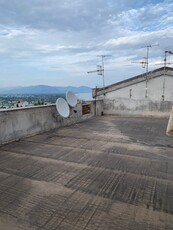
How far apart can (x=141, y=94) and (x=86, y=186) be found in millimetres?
11263

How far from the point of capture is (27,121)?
25.2 feet

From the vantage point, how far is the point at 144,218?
8.86ft

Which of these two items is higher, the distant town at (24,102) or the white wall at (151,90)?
the white wall at (151,90)

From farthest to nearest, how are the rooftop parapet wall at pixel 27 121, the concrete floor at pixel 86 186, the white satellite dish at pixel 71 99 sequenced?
1. the white satellite dish at pixel 71 99
2. the rooftop parapet wall at pixel 27 121
3. the concrete floor at pixel 86 186

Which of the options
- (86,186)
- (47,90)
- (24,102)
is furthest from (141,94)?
(47,90)

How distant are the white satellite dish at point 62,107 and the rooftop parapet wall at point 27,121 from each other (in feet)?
0.96

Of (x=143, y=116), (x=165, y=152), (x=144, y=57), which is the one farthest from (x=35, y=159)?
(x=144, y=57)

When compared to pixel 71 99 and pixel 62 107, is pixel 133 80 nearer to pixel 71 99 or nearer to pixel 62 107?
pixel 71 99

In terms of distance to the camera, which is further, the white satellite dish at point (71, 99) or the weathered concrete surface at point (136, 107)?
the weathered concrete surface at point (136, 107)

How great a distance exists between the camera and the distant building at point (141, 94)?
510 inches

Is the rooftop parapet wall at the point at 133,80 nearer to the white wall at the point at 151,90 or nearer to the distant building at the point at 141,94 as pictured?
the distant building at the point at 141,94

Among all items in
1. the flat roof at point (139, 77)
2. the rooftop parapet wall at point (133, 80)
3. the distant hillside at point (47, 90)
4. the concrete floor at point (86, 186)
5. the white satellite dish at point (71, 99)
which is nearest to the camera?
the concrete floor at point (86, 186)

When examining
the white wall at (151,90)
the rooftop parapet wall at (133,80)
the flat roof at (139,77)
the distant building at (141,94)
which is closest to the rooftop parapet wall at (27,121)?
the distant building at (141,94)

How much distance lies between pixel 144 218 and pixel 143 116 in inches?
451
